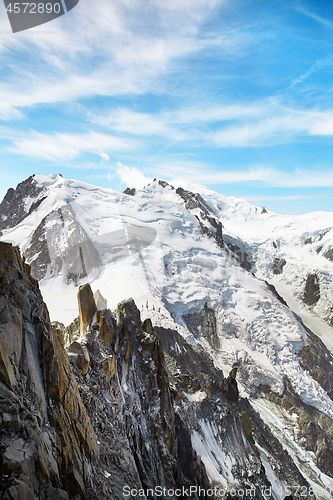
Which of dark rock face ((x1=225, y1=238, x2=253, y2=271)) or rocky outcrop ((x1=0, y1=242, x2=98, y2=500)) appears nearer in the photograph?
rocky outcrop ((x1=0, y1=242, x2=98, y2=500))

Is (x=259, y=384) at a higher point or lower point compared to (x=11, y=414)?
lower

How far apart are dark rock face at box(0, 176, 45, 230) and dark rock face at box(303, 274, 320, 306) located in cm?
13246

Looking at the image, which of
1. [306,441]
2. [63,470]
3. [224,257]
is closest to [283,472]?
[306,441]

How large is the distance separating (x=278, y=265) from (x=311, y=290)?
24.1 m

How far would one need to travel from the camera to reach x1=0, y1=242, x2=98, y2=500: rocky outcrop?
6.68 m

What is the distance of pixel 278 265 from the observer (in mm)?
165000

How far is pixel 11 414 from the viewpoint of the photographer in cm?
689

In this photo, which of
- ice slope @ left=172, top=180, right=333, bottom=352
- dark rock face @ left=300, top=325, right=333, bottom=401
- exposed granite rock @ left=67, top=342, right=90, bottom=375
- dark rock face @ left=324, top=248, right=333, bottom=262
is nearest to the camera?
exposed granite rock @ left=67, top=342, right=90, bottom=375

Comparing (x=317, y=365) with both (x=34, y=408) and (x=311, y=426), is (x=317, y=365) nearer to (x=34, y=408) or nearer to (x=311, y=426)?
(x=311, y=426)

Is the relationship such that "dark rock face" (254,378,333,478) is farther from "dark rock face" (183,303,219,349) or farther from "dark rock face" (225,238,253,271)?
"dark rock face" (225,238,253,271)

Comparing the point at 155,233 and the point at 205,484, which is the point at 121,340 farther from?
the point at 155,233

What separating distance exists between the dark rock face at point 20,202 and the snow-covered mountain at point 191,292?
0.56 metres

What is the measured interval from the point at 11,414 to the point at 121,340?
44.7 ft

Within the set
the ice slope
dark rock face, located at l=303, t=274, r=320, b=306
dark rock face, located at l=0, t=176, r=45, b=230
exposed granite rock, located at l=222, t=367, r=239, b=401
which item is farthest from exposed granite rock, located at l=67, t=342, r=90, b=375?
dark rock face, located at l=303, t=274, r=320, b=306
